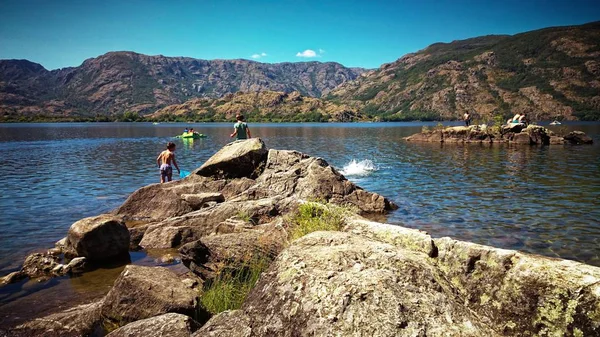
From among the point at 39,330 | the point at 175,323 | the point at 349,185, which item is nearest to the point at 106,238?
the point at 39,330

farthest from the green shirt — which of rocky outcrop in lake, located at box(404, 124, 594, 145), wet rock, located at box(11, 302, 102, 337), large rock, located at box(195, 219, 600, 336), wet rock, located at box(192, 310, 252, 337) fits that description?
rocky outcrop in lake, located at box(404, 124, 594, 145)

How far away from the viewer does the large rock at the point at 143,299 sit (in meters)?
7.00

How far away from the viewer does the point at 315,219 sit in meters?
8.49

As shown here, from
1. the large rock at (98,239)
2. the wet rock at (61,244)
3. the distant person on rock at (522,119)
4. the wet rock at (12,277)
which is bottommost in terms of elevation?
the wet rock at (12,277)

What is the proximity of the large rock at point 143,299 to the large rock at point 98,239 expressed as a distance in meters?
5.80

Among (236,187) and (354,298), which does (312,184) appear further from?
(354,298)

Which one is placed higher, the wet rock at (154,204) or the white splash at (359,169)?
the wet rock at (154,204)

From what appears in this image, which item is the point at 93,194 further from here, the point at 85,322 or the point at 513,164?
the point at 513,164

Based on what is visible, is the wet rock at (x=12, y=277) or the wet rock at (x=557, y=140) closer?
the wet rock at (x=12, y=277)

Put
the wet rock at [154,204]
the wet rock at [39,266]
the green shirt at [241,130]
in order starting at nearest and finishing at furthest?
the wet rock at [39,266] < the wet rock at [154,204] < the green shirt at [241,130]

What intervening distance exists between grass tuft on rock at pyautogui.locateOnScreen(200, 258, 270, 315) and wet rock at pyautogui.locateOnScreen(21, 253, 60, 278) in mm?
6841

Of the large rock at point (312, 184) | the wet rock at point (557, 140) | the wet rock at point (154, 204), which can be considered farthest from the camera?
the wet rock at point (557, 140)

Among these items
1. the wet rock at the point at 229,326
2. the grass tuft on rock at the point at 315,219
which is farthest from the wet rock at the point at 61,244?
the wet rock at the point at 229,326

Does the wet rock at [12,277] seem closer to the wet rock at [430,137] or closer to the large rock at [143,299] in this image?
the large rock at [143,299]
